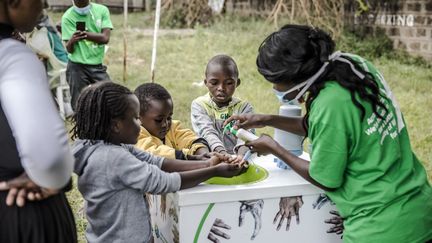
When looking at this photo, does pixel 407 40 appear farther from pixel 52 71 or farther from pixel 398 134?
pixel 398 134

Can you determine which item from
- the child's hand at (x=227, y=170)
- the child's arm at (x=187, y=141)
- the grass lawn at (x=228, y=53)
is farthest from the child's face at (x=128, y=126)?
the grass lawn at (x=228, y=53)

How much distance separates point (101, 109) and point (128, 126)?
0.12 metres

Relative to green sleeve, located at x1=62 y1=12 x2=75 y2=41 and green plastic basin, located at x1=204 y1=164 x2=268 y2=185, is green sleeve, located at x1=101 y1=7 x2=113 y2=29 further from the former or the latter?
green plastic basin, located at x1=204 y1=164 x2=268 y2=185

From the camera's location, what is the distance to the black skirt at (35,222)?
1.55 m

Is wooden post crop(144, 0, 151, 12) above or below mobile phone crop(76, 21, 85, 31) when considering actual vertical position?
below

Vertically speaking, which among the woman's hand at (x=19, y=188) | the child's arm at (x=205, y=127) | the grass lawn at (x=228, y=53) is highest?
the woman's hand at (x=19, y=188)

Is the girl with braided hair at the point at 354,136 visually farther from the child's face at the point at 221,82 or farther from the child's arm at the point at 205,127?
the child's face at the point at 221,82

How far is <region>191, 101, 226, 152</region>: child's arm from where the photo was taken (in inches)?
120

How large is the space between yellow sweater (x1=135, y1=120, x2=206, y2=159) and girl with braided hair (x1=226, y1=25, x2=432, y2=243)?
28.3 inches

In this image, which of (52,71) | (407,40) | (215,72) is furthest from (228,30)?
(215,72)

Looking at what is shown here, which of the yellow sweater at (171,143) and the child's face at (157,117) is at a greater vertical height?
the child's face at (157,117)

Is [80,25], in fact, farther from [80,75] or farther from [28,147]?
[28,147]

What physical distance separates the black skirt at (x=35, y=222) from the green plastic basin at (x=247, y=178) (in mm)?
811

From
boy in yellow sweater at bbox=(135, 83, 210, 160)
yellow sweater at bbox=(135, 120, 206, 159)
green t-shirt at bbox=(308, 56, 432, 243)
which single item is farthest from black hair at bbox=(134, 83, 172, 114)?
green t-shirt at bbox=(308, 56, 432, 243)
